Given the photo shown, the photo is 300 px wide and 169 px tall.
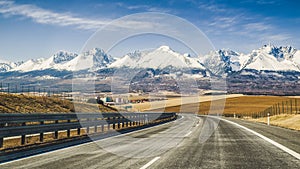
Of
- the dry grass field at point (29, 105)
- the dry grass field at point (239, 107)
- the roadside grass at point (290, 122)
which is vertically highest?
the dry grass field at point (29, 105)

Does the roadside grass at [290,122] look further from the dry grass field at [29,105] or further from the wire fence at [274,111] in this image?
the dry grass field at [29,105]

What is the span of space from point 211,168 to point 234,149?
4.14 metres

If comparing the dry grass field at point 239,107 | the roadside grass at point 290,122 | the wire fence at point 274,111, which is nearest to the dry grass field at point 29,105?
the roadside grass at point 290,122

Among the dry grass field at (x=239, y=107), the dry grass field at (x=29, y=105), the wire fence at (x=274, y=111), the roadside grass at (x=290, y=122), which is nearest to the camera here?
the roadside grass at (x=290, y=122)

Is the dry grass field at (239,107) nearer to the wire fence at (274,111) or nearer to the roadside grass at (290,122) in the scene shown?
the wire fence at (274,111)

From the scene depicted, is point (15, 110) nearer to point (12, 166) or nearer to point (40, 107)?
point (40, 107)

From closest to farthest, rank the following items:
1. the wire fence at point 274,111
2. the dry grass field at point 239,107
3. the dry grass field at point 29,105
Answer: the dry grass field at point 29,105 → the wire fence at point 274,111 → the dry grass field at point 239,107

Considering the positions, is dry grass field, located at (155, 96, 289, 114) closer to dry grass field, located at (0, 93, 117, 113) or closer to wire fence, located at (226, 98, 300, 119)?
wire fence, located at (226, 98, 300, 119)

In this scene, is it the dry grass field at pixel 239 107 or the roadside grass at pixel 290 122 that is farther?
the dry grass field at pixel 239 107

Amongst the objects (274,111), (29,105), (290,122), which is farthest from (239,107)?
(29,105)

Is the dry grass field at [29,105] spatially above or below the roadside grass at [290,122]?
above

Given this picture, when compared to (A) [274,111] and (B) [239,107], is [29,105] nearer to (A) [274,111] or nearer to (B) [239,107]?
(A) [274,111]

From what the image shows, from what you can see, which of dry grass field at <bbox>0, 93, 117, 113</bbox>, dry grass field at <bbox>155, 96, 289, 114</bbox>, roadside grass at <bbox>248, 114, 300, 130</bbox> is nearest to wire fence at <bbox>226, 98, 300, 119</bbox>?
roadside grass at <bbox>248, 114, 300, 130</bbox>

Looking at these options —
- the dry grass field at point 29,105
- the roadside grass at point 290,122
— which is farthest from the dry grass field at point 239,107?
the dry grass field at point 29,105
